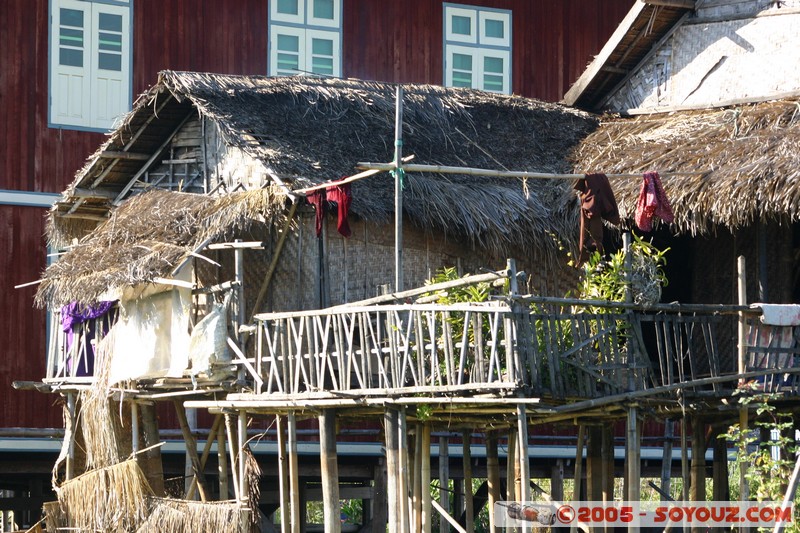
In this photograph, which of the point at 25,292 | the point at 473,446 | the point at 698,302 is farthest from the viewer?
the point at 473,446

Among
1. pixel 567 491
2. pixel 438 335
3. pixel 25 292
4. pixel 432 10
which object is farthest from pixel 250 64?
pixel 567 491

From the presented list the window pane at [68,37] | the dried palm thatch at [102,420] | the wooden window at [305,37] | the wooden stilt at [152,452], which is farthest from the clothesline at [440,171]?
the wooden window at [305,37]

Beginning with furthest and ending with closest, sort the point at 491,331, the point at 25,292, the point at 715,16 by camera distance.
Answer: the point at 25,292 → the point at 715,16 → the point at 491,331

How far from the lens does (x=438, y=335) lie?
1327 cm

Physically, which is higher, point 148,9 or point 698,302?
point 148,9

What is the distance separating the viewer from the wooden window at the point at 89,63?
19.3 metres

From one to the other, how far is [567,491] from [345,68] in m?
9.96

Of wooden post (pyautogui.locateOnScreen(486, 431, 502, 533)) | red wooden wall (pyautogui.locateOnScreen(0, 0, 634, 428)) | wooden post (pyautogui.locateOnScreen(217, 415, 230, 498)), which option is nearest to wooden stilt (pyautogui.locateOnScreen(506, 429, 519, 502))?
wooden post (pyautogui.locateOnScreen(486, 431, 502, 533))

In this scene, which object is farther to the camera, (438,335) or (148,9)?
(148,9)

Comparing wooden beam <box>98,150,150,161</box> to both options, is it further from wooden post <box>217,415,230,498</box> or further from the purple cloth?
wooden post <box>217,415,230,498</box>

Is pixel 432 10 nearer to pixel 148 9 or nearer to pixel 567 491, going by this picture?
pixel 148 9

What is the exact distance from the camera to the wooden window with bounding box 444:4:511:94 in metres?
21.3

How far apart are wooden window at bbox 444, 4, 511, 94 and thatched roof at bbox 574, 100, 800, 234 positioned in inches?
147

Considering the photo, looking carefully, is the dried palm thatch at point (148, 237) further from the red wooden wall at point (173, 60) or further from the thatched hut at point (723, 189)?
the thatched hut at point (723, 189)
